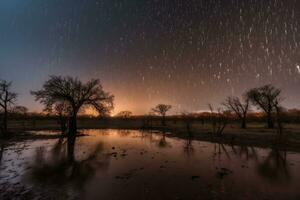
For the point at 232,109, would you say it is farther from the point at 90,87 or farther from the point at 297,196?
the point at 297,196

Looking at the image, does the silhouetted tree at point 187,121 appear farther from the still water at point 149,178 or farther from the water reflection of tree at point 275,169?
the still water at point 149,178

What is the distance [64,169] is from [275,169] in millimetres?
13873

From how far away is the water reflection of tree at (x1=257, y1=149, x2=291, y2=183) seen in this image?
10.6 meters

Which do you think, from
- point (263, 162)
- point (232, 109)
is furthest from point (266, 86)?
point (263, 162)

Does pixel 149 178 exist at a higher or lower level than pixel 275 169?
higher

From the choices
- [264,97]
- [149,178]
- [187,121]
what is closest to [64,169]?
[149,178]

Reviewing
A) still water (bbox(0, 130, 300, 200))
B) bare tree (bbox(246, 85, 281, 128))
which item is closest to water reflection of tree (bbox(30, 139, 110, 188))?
still water (bbox(0, 130, 300, 200))

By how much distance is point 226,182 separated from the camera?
9.68 meters

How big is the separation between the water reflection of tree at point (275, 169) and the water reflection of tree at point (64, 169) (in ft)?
33.3

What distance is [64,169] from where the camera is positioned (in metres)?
12.0

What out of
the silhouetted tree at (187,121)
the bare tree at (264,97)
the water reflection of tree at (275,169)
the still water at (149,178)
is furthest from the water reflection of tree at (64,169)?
the bare tree at (264,97)

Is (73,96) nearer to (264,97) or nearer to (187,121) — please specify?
(187,121)

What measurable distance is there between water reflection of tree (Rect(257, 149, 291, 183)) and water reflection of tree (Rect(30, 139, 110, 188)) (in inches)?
400

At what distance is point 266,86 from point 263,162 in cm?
4554
